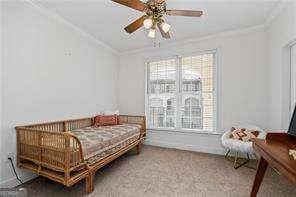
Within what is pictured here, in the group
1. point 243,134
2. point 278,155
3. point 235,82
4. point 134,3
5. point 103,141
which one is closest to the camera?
point 278,155

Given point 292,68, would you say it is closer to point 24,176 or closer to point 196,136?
point 196,136

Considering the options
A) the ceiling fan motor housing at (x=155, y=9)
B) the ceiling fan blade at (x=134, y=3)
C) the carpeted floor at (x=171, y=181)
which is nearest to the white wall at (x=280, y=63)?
the carpeted floor at (x=171, y=181)

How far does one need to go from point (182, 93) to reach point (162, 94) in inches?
20.4

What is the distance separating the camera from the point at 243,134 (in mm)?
3109

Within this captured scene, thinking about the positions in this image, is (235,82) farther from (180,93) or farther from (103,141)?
(103,141)

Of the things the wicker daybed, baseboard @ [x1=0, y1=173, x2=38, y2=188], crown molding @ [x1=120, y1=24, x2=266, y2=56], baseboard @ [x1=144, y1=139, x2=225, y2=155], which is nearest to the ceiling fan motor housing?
the wicker daybed

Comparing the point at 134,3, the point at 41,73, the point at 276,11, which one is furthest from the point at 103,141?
the point at 276,11

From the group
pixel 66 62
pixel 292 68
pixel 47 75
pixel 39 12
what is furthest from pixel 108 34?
pixel 292 68

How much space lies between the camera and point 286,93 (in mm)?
2814

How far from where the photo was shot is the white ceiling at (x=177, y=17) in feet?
9.05

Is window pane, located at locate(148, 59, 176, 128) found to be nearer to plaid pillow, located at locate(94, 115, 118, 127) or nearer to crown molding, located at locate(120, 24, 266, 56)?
crown molding, located at locate(120, 24, 266, 56)

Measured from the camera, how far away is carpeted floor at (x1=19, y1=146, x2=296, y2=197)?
2.22m

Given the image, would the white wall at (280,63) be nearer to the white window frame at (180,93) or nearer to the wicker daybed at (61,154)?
the white window frame at (180,93)

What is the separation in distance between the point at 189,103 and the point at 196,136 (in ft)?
2.43
